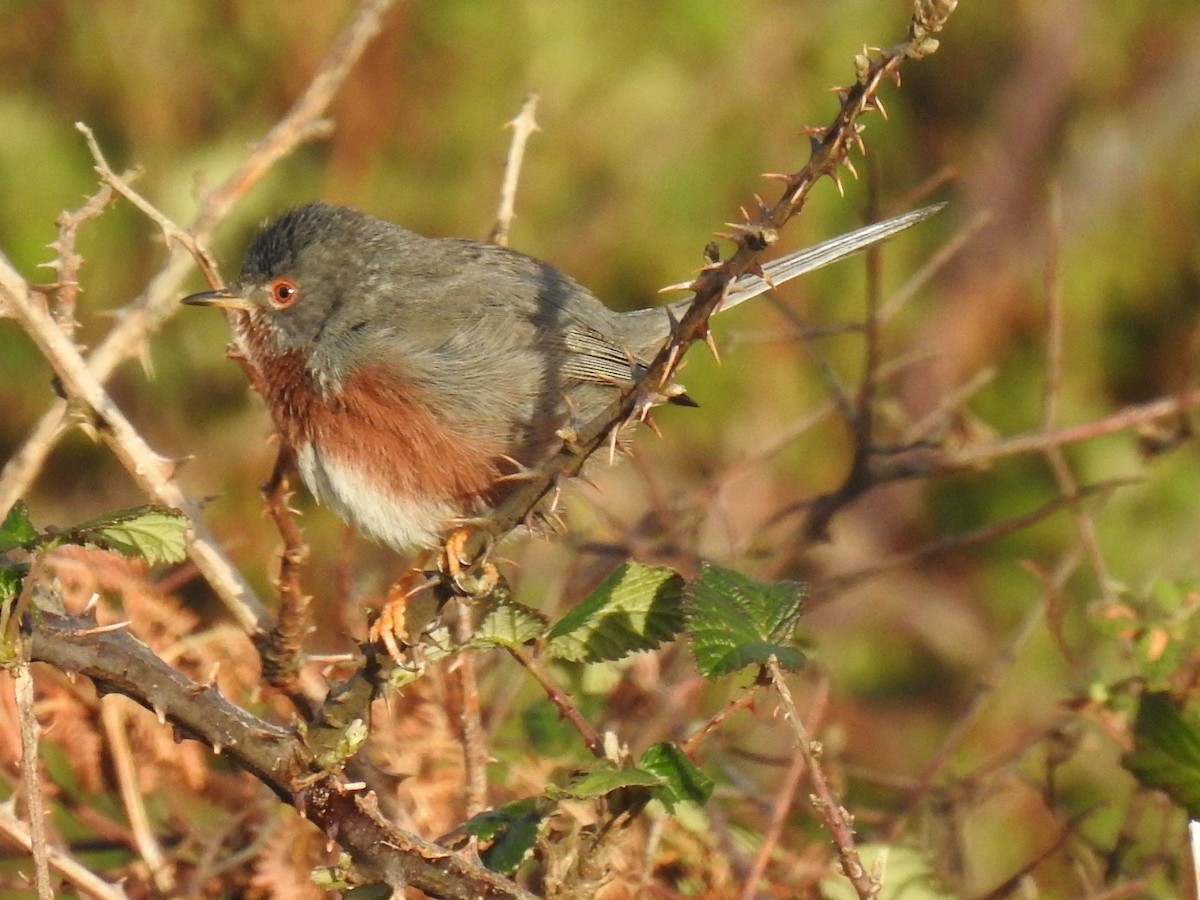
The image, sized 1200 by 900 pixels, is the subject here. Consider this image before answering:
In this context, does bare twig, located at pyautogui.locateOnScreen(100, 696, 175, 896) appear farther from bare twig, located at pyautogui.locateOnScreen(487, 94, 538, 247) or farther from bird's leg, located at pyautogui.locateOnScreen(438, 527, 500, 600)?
bare twig, located at pyautogui.locateOnScreen(487, 94, 538, 247)

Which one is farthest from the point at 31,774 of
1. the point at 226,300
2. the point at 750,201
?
the point at 750,201

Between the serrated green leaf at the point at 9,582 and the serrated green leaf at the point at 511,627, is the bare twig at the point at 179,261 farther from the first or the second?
the serrated green leaf at the point at 511,627

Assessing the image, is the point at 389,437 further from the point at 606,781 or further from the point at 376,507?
the point at 606,781

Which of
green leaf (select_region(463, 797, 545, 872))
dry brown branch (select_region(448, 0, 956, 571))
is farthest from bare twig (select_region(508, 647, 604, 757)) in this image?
dry brown branch (select_region(448, 0, 956, 571))

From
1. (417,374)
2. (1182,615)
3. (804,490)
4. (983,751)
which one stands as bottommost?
(983,751)

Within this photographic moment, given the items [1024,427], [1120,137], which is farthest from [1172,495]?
[1120,137]

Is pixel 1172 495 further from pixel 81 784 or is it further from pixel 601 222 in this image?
pixel 81 784

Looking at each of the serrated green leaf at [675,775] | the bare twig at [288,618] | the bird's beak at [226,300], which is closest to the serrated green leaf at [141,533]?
the bare twig at [288,618]
